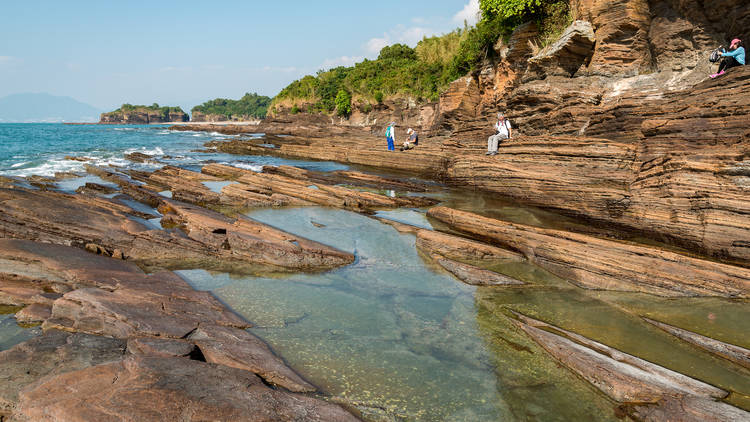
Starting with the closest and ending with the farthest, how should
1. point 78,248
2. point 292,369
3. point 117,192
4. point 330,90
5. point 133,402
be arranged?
point 133,402 < point 292,369 < point 78,248 < point 117,192 < point 330,90

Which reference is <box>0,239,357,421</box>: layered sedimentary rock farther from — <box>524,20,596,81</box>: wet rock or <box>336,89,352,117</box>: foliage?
<box>336,89,352,117</box>: foliage

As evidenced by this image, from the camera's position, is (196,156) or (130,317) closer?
(130,317)

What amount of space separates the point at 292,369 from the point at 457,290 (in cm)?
379

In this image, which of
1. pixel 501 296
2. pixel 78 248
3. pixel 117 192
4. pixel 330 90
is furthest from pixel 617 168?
pixel 330 90

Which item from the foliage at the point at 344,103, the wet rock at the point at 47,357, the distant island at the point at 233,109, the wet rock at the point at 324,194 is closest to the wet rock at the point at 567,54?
the wet rock at the point at 324,194

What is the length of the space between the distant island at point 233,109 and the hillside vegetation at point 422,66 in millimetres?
84078

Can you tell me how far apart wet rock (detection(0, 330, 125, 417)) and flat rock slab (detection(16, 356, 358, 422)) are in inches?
11.1

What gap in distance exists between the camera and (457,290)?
7.43 metres

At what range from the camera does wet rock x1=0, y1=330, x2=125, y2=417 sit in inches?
143

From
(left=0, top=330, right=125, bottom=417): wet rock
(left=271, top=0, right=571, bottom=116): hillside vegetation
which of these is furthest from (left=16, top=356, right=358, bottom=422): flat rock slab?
(left=271, top=0, right=571, bottom=116): hillside vegetation

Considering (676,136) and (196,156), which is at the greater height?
(676,136)

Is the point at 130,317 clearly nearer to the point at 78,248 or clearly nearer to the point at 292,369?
the point at 292,369

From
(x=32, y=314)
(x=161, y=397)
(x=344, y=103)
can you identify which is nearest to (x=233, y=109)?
(x=344, y=103)

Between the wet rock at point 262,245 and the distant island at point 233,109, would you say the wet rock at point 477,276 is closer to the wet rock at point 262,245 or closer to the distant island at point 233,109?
the wet rock at point 262,245
